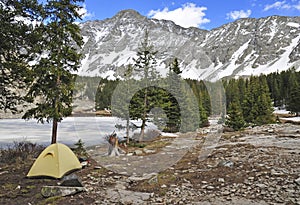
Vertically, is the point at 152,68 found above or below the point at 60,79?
above

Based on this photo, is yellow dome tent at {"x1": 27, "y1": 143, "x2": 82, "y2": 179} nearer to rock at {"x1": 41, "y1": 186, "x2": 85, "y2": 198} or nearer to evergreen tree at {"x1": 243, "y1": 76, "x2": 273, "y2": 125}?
rock at {"x1": 41, "y1": 186, "x2": 85, "y2": 198}

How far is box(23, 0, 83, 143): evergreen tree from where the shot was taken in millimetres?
14055

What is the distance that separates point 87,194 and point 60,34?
33.6ft

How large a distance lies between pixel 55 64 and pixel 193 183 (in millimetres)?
10740

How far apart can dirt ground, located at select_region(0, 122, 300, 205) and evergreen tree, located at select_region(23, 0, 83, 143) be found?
4165mm

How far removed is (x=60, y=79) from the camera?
15.0 metres

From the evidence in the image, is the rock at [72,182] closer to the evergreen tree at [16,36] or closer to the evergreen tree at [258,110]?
the evergreen tree at [16,36]

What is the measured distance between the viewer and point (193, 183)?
8.02m

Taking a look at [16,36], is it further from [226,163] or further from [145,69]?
[145,69]

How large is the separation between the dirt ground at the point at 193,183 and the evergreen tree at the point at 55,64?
416 cm

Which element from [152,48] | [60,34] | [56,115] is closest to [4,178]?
[56,115]

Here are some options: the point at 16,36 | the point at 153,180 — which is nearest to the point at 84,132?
the point at 16,36

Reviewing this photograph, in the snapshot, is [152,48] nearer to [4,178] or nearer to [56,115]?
[56,115]

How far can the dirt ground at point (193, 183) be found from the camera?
6.69 m
